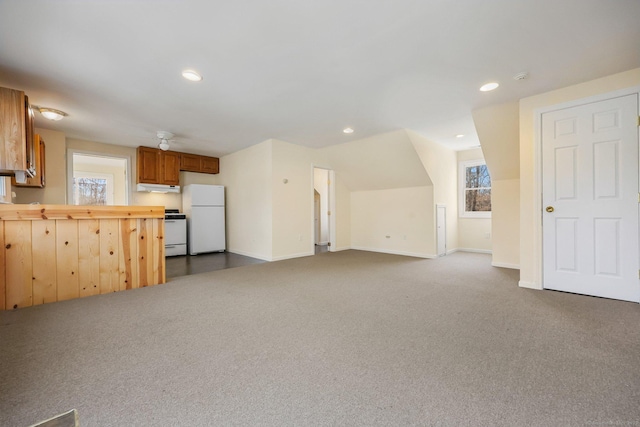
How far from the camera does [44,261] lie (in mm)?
2703

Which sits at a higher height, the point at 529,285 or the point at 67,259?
the point at 67,259

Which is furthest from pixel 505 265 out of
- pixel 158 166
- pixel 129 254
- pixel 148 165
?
pixel 148 165

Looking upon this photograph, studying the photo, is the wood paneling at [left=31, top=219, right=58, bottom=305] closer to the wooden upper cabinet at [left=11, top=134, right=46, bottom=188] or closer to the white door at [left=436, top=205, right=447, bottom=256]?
the wooden upper cabinet at [left=11, top=134, right=46, bottom=188]

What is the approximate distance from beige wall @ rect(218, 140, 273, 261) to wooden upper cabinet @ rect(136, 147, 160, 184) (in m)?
1.41

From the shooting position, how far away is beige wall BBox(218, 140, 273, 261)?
5012 millimetres

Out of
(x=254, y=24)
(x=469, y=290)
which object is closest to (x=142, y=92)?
(x=254, y=24)

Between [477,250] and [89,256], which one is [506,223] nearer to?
[477,250]

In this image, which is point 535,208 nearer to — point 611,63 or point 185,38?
point 611,63

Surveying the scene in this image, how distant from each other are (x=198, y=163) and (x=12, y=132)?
366cm

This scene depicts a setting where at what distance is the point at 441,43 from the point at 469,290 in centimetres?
259

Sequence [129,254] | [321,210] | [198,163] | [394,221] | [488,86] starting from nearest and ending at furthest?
[488,86]
[129,254]
[394,221]
[198,163]
[321,210]

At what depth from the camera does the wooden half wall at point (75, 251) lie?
256 cm

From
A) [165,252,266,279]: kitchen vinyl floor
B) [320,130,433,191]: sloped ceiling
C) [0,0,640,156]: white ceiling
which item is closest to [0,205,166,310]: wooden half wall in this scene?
[165,252,266,279]: kitchen vinyl floor

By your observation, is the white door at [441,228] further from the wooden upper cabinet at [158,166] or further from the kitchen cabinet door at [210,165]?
the wooden upper cabinet at [158,166]
